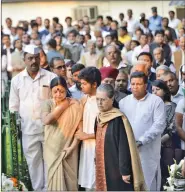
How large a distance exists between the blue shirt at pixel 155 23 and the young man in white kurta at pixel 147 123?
755cm

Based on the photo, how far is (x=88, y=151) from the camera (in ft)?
29.8

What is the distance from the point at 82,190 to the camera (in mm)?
9227

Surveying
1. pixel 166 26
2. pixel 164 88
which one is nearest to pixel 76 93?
pixel 164 88

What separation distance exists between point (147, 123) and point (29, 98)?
1.34 meters

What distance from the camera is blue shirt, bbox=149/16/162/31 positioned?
16.7m

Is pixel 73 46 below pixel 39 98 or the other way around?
the other way around

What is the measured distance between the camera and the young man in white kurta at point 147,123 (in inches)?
356

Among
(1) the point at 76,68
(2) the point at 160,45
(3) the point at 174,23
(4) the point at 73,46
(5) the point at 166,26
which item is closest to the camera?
(1) the point at 76,68

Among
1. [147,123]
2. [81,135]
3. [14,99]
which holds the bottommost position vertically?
[81,135]

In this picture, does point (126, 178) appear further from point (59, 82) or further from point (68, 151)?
point (59, 82)

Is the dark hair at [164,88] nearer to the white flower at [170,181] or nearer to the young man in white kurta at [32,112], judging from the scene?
the white flower at [170,181]

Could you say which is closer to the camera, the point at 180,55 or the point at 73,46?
the point at 180,55

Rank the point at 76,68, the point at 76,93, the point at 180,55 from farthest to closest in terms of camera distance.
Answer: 1. the point at 180,55
2. the point at 76,68
3. the point at 76,93

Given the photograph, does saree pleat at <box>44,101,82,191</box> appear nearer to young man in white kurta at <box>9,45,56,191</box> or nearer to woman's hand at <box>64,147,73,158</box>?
woman's hand at <box>64,147,73,158</box>
